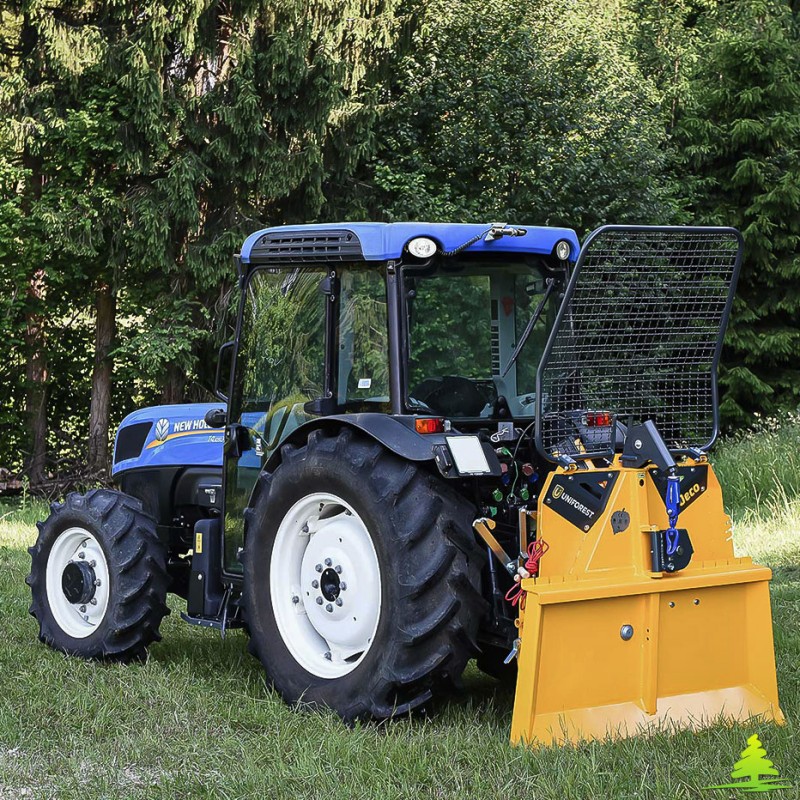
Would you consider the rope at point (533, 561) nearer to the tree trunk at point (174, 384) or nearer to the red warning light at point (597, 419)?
the red warning light at point (597, 419)

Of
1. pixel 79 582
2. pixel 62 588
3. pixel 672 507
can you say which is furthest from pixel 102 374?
pixel 672 507

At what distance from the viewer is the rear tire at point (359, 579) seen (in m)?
4.20

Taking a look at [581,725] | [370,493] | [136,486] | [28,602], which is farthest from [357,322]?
[28,602]

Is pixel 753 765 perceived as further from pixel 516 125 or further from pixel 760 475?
pixel 516 125

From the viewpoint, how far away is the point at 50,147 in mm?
14734

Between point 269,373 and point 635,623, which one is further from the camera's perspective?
point 269,373

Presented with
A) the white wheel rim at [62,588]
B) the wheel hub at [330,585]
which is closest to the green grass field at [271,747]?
the white wheel rim at [62,588]

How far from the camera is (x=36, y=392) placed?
54.1 feet

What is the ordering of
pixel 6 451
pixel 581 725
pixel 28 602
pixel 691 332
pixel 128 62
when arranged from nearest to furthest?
pixel 581 725, pixel 691 332, pixel 28 602, pixel 128 62, pixel 6 451

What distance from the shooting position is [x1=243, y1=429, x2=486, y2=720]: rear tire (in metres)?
4.20

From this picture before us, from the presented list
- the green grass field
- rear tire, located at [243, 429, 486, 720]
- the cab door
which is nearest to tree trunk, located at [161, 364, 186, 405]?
the green grass field

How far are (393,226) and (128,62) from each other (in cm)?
1059

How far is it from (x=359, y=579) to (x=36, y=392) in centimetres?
1293

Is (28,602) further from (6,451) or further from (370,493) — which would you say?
(6,451)
